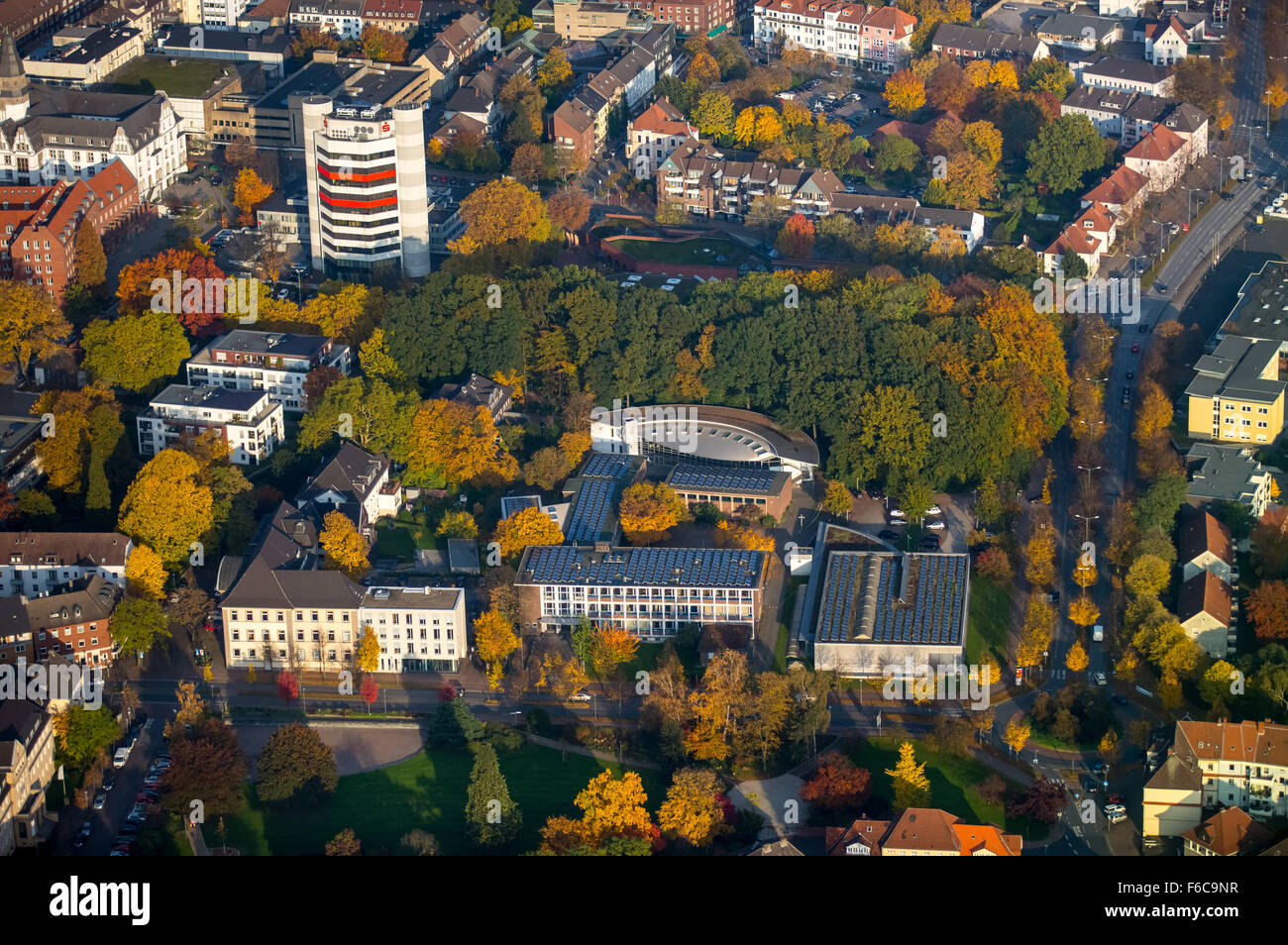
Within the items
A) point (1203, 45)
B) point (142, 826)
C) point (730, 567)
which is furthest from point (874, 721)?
point (1203, 45)

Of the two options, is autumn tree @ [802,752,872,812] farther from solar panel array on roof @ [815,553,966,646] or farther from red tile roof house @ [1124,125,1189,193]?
red tile roof house @ [1124,125,1189,193]

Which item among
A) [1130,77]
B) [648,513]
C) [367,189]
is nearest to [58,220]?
[367,189]

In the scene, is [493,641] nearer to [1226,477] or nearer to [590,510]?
[590,510]

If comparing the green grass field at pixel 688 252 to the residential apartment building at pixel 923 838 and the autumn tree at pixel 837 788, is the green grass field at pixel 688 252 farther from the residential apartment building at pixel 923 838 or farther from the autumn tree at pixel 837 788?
the residential apartment building at pixel 923 838

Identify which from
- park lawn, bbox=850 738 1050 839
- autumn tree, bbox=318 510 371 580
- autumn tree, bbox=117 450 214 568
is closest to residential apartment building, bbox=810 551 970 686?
park lawn, bbox=850 738 1050 839

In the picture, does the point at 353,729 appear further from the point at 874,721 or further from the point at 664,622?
the point at 874,721

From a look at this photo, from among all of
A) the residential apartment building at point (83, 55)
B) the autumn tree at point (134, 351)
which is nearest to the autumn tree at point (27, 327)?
the autumn tree at point (134, 351)
